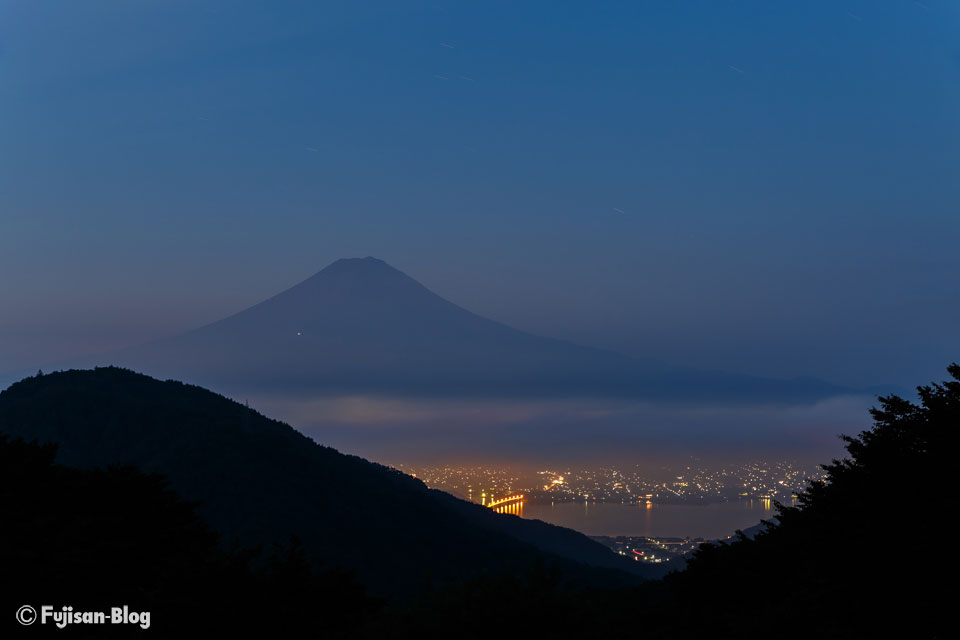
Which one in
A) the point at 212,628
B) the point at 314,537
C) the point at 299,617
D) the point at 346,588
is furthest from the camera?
the point at 314,537

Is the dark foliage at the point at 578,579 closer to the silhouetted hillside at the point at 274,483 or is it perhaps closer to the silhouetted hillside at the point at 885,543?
the silhouetted hillside at the point at 885,543

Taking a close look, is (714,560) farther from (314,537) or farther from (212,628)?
(314,537)

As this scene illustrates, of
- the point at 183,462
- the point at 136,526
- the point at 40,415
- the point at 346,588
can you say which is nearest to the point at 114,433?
the point at 40,415

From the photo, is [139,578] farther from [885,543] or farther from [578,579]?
[885,543]

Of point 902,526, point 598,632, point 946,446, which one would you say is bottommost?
point 598,632

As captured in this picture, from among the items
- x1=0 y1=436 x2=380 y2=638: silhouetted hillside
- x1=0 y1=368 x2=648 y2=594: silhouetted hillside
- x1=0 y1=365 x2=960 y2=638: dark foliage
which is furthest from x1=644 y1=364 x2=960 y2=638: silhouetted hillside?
x1=0 y1=368 x2=648 y2=594: silhouetted hillside

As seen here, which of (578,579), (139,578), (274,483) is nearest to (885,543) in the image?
(578,579)

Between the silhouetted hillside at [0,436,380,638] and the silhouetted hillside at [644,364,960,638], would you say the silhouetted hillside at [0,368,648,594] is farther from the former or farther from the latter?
the silhouetted hillside at [644,364,960,638]

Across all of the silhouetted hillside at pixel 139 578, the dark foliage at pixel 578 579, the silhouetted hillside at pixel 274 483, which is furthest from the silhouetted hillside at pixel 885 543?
the silhouetted hillside at pixel 274 483

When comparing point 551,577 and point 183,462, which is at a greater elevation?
point 183,462
